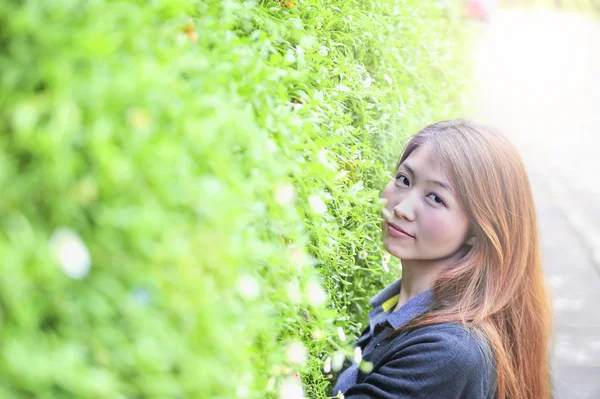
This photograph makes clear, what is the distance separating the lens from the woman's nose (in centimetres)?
181

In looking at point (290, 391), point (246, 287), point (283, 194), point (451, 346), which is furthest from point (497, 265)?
point (246, 287)

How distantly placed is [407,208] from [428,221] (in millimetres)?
68

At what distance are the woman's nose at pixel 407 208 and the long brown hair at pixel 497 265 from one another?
13 centimetres

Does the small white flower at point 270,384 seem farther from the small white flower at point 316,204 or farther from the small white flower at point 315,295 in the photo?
the small white flower at point 316,204

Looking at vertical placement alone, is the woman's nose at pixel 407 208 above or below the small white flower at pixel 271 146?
below

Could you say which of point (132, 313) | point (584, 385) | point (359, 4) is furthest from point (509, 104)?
point (132, 313)

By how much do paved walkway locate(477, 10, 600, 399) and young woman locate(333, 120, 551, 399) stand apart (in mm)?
1416

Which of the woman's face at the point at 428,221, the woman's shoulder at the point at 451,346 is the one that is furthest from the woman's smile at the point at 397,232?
the woman's shoulder at the point at 451,346

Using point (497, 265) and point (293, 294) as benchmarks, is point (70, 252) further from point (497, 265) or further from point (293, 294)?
point (497, 265)

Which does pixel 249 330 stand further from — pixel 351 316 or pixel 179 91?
pixel 351 316

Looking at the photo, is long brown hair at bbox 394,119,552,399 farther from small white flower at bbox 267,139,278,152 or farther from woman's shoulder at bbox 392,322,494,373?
small white flower at bbox 267,139,278,152

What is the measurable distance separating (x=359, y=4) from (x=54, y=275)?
1.72 meters

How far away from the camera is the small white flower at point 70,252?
0.60 metres

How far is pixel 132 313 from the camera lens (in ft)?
2.14
